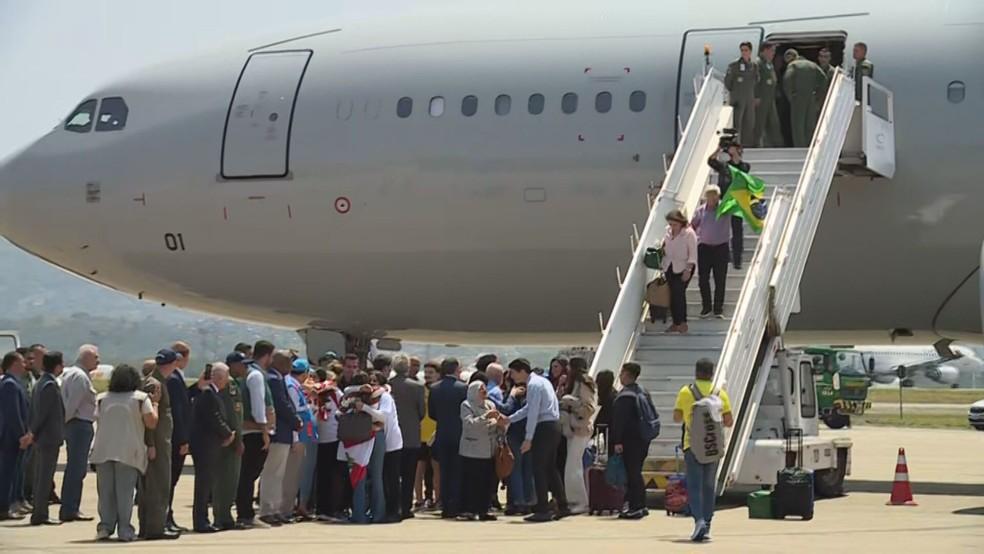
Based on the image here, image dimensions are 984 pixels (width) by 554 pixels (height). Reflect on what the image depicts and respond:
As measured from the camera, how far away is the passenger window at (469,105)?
69.4 feet

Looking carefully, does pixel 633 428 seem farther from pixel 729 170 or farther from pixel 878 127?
pixel 878 127

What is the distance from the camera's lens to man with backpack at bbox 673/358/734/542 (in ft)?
45.7

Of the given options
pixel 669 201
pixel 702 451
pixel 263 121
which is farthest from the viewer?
pixel 263 121

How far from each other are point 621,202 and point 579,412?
441 cm

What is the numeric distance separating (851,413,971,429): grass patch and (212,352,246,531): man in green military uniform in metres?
34.9

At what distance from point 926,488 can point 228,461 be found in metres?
9.37

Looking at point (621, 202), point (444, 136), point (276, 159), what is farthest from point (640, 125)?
point (276, 159)

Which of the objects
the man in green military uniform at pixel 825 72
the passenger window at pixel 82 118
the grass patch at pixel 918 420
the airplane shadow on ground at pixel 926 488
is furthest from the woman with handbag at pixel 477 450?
the grass patch at pixel 918 420

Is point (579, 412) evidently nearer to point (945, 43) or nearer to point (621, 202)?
point (621, 202)

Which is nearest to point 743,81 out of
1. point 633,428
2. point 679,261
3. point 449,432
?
point 679,261

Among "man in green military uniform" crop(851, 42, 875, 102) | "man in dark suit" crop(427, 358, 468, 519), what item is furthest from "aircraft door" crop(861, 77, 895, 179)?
"man in dark suit" crop(427, 358, 468, 519)

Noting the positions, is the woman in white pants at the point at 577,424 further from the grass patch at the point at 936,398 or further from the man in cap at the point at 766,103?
the grass patch at the point at 936,398

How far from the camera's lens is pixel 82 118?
23.3 metres

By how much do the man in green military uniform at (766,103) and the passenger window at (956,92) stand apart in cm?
186
